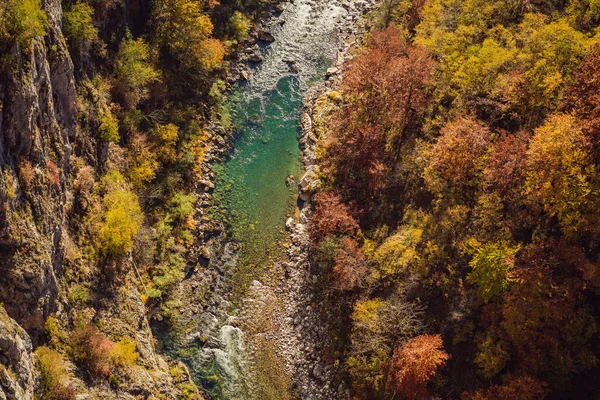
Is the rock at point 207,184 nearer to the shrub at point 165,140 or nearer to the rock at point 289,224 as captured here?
the shrub at point 165,140

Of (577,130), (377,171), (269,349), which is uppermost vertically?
(577,130)

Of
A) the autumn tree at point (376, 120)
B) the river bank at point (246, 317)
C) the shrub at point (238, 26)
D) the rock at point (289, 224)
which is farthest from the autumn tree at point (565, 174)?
the shrub at point (238, 26)

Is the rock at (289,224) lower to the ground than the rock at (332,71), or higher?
lower

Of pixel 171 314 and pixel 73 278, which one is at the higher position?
pixel 73 278

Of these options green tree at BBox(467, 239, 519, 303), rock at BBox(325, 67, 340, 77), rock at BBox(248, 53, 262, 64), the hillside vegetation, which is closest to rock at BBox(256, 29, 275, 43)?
rock at BBox(248, 53, 262, 64)

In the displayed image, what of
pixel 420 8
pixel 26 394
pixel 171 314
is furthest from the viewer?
pixel 420 8

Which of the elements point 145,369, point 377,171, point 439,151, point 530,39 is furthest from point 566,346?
point 145,369

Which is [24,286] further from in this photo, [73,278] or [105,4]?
[105,4]
